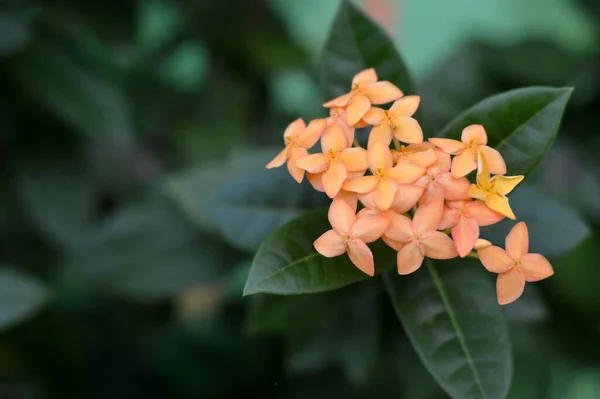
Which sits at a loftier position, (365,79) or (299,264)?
(365,79)

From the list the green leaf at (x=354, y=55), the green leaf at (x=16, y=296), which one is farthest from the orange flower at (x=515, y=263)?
the green leaf at (x=16, y=296)

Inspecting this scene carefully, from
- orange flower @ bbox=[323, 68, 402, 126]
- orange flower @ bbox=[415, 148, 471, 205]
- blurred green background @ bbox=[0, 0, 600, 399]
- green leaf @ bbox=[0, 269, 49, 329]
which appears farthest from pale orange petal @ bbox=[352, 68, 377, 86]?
green leaf @ bbox=[0, 269, 49, 329]

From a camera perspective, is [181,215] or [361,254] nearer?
[361,254]

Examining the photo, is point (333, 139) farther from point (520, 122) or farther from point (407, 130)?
point (520, 122)

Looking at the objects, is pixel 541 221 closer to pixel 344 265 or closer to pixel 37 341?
pixel 344 265

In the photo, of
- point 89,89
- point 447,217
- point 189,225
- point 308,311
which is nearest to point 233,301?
point 189,225

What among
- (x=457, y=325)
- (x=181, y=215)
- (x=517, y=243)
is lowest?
(x=181, y=215)

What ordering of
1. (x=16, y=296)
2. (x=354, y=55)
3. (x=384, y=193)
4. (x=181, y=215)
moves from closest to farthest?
(x=384, y=193) < (x=354, y=55) < (x=16, y=296) < (x=181, y=215)

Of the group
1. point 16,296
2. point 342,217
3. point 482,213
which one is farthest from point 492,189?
point 16,296
